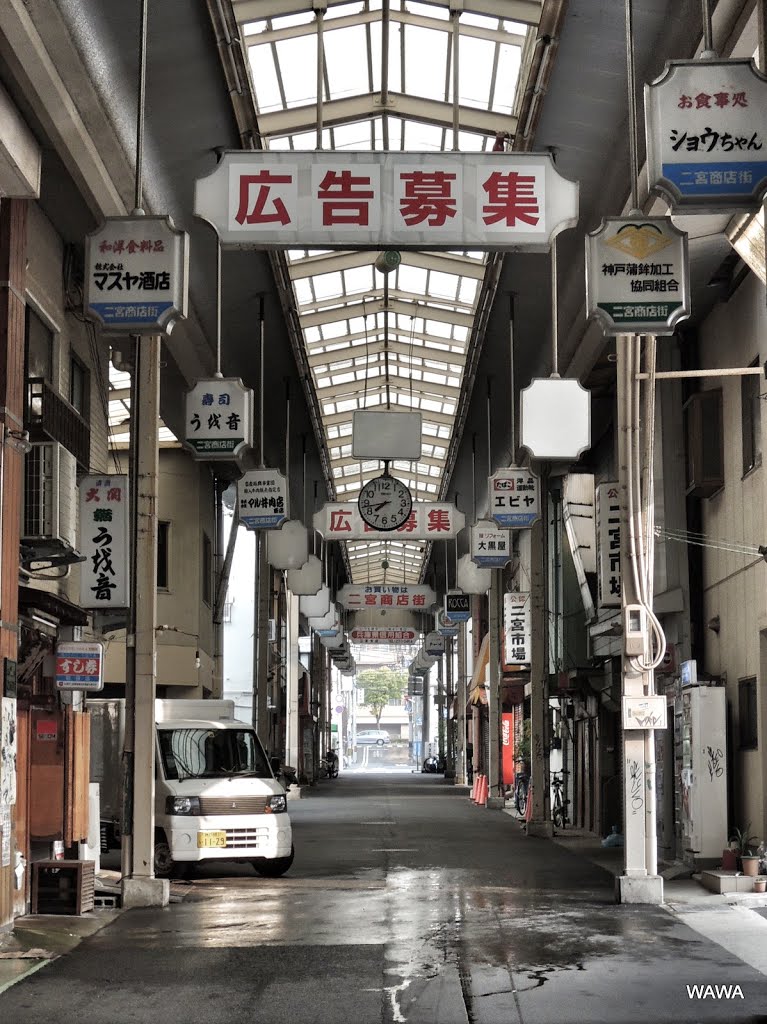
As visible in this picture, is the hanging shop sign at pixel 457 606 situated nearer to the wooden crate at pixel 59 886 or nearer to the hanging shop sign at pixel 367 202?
the wooden crate at pixel 59 886

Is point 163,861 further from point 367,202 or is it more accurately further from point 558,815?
point 558,815

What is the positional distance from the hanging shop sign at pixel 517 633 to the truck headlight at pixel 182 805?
13.4m

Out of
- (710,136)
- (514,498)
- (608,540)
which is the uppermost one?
(710,136)

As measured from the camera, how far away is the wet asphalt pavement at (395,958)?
28.6ft

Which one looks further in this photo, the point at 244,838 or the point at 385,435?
the point at 385,435

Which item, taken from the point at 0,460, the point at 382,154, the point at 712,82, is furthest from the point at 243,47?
→ the point at 712,82

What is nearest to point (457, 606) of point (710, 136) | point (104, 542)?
point (104, 542)

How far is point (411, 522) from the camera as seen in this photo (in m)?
26.0

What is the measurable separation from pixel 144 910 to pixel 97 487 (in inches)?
186

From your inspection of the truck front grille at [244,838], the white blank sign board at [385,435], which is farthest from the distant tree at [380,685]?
the truck front grille at [244,838]

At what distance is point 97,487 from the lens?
51.1ft

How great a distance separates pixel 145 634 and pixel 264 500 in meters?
7.19

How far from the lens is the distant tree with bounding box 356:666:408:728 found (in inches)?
4264

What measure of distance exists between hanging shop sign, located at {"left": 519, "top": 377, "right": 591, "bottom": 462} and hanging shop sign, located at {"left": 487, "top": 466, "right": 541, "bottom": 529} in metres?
5.13
